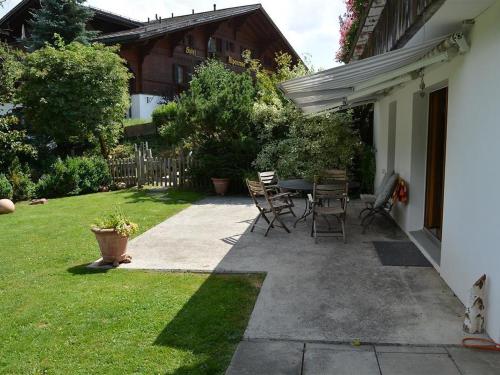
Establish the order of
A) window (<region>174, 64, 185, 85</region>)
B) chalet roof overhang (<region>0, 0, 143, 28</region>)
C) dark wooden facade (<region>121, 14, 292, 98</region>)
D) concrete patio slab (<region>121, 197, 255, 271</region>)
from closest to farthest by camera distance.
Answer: concrete patio slab (<region>121, 197, 255, 271</region>) → dark wooden facade (<region>121, 14, 292, 98</region>) → chalet roof overhang (<region>0, 0, 143, 28</region>) → window (<region>174, 64, 185, 85</region>)

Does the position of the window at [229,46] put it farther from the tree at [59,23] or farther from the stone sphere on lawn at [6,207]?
the stone sphere on lawn at [6,207]

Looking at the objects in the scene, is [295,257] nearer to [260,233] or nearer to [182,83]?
[260,233]

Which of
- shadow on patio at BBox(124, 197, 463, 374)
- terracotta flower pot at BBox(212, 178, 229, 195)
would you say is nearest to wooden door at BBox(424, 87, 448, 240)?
shadow on patio at BBox(124, 197, 463, 374)

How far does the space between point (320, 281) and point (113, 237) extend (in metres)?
2.87

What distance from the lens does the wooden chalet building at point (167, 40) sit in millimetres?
21766

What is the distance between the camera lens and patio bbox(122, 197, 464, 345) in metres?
3.98

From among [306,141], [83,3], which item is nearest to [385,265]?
[306,141]

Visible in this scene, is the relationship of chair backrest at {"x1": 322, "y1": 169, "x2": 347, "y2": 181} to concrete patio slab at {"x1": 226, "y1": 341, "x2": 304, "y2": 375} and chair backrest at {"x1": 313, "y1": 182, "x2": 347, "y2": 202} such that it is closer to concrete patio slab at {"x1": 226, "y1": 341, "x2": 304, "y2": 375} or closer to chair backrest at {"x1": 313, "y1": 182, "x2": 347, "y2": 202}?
chair backrest at {"x1": 313, "y1": 182, "x2": 347, "y2": 202}

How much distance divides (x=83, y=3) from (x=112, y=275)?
1800 cm

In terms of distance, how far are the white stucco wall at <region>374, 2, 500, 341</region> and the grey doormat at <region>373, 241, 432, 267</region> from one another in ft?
2.20

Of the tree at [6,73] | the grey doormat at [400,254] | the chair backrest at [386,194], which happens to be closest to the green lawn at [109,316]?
the grey doormat at [400,254]

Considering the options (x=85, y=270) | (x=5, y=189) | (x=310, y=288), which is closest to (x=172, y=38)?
(x=5, y=189)

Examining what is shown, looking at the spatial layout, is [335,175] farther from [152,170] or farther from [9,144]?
[9,144]

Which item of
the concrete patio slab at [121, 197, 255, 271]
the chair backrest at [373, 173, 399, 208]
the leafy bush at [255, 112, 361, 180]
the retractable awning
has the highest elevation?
the retractable awning
